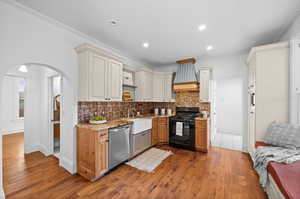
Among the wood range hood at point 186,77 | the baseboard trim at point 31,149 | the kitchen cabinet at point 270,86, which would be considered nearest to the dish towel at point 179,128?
the wood range hood at point 186,77

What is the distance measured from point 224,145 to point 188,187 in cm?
257

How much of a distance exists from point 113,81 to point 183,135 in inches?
96.4

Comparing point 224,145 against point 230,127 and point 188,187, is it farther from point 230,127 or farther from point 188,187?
point 188,187

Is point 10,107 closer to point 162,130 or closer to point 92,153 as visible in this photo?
point 92,153

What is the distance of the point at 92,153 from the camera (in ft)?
7.05

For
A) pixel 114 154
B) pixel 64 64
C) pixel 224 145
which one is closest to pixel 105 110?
pixel 114 154

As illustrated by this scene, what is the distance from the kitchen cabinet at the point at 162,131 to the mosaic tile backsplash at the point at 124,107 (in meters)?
0.78

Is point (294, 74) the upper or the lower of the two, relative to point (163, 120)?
upper

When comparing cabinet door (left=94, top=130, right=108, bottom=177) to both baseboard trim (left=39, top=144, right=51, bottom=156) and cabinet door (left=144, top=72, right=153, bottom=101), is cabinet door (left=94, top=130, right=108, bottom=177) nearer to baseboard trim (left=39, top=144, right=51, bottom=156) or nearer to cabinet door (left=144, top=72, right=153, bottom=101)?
baseboard trim (left=39, top=144, right=51, bottom=156)

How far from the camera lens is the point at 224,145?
3.89 meters

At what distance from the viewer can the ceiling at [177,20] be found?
173cm

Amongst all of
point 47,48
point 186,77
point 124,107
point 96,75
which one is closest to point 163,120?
point 124,107

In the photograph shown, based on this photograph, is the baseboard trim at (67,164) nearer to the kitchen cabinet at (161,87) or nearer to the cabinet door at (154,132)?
the cabinet door at (154,132)

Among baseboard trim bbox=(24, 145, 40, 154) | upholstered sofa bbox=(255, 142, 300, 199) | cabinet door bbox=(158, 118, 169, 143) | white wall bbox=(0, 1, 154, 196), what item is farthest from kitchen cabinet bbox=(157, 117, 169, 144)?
baseboard trim bbox=(24, 145, 40, 154)
